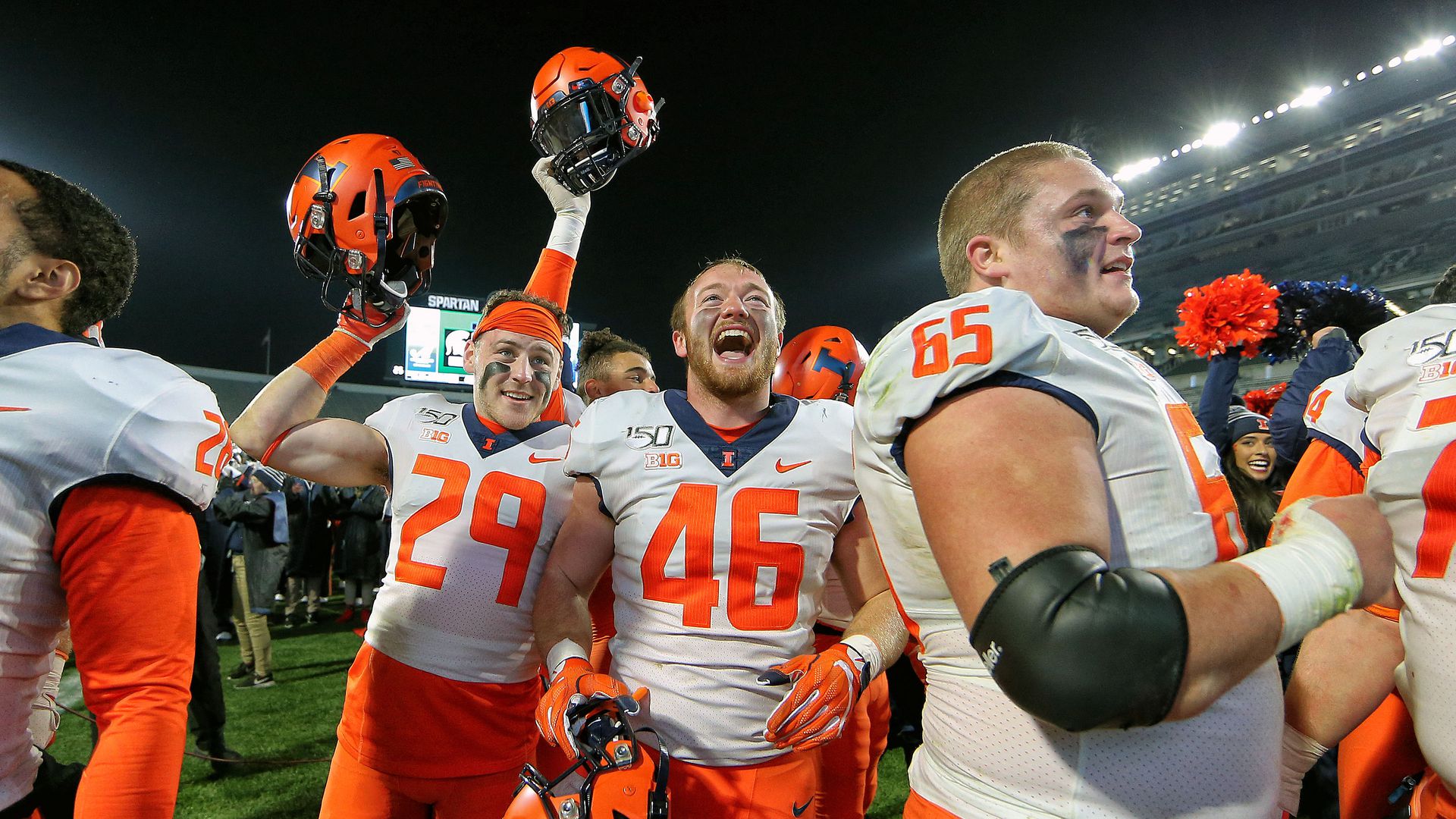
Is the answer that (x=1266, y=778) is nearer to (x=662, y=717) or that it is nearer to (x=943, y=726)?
(x=943, y=726)

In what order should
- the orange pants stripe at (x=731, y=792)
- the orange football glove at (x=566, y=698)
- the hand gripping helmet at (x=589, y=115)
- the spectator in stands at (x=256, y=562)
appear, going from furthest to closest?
the spectator in stands at (x=256, y=562) → the hand gripping helmet at (x=589, y=115) → the orange pants stripe at (x=731, y=792) → the orange football glove at (x=566, y=698)

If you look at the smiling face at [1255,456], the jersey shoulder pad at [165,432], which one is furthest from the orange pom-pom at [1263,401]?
the jersey shoulder pad at [165,432]

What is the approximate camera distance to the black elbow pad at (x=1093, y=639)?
920 millimetres

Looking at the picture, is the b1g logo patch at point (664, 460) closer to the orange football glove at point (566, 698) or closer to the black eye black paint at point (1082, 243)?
the orange football glove at point (566, 698)

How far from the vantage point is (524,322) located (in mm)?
2924

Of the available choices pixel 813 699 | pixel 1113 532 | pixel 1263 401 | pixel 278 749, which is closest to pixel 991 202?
pixel 1113 532

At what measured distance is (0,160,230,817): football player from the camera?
52.4 inches

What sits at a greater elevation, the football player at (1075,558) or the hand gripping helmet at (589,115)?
the hand gripping helmet at (589,115)

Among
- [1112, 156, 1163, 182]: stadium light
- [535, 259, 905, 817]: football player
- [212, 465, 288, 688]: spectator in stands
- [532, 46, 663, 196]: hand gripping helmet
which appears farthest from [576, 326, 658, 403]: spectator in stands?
[1112, 156, 1163, 182]: stadium light

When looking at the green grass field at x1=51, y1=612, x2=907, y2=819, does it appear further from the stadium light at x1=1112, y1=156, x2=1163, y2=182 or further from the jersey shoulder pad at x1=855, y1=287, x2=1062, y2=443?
the stadium light at x1=1112, y1=156, x2=1163, y2=182

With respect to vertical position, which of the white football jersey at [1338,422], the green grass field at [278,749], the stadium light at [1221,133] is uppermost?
the stadium light at [1221,133]

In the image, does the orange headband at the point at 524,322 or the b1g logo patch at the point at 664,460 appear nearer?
the b1g logo patch at the point at 664,460

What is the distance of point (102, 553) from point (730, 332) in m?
1.72

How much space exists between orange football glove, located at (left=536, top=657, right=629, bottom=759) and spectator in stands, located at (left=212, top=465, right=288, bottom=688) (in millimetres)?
6266
